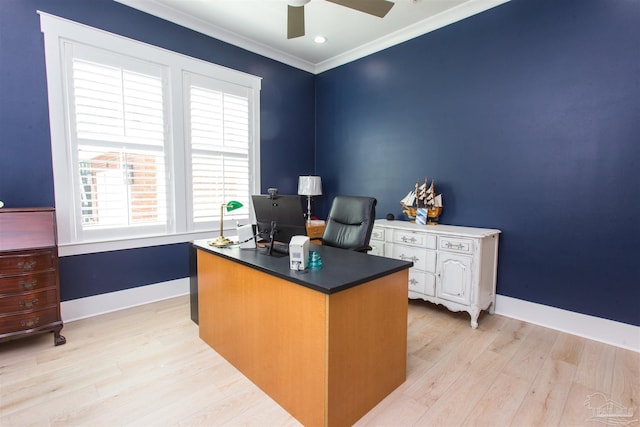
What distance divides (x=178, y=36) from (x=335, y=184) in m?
2.60

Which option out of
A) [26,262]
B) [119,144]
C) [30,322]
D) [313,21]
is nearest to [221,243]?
[26,262]

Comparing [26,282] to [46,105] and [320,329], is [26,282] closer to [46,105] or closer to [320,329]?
[46,105]

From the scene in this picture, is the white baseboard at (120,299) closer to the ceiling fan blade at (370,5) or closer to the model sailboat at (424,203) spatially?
the model sailboat at (424,203)

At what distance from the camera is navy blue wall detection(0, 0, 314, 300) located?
2443mm

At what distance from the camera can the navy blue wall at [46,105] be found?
8.02ft

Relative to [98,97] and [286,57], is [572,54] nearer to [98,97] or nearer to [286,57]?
[286,57]

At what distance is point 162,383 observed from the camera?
192cm

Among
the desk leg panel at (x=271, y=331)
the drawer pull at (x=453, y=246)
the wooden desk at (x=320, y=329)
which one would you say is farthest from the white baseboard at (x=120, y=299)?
the drawer pull at (x=453, y=246)

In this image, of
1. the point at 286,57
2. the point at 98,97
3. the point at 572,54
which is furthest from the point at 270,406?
the point at 286,57

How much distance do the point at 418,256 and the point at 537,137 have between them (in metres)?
1.49

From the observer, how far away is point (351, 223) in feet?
8.95

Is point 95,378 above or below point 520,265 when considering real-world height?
below

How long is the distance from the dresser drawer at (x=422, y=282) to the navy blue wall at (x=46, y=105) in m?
2.37

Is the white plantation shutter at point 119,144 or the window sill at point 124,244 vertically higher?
the white plantation shutter at point 119,144
